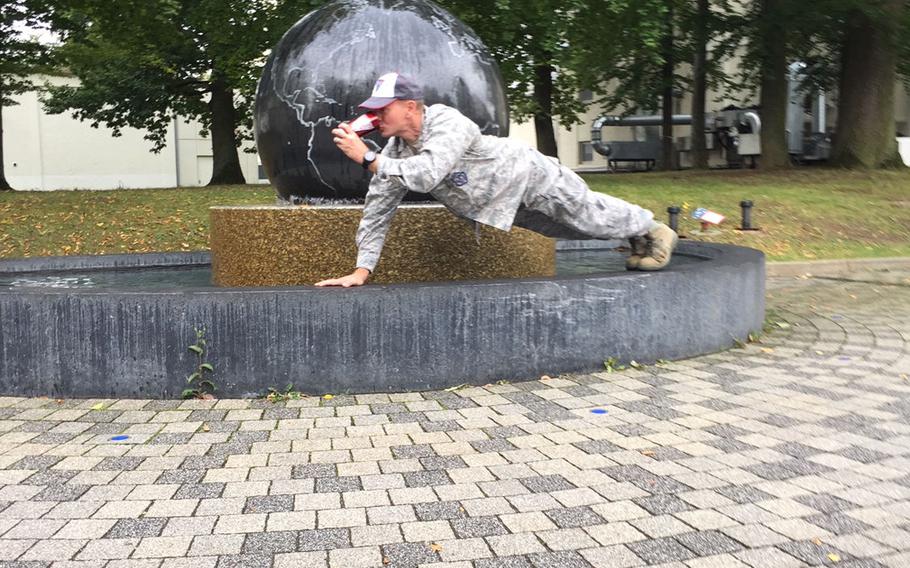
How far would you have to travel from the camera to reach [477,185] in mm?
4859

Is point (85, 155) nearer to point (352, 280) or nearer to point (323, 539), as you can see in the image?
point (352, 280)

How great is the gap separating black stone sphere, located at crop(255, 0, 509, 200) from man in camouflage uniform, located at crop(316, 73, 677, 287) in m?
1.17

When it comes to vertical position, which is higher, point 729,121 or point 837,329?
point 729,121

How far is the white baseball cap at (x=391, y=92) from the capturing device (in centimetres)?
450

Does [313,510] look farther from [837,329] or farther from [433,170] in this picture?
[837,329]

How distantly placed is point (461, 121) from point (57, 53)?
21979 millimetres

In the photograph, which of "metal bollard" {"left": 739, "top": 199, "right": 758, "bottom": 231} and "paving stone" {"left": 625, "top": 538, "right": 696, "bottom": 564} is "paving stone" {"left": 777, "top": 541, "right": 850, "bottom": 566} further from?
"metal bollard" {"left": 739, "top": 199, "right": 758, "bottom": 231}

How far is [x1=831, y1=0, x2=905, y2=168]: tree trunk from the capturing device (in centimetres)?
2212

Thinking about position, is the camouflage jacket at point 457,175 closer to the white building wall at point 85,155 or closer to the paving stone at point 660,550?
the paving stone at point 660,550

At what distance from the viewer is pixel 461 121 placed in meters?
4.69

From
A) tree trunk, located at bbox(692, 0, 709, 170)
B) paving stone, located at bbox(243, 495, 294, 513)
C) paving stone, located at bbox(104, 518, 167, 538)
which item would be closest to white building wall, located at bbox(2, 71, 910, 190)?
tree trunk, located at bbox(692, 0, 709, 170)

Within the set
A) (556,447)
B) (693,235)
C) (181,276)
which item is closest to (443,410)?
(556,447)

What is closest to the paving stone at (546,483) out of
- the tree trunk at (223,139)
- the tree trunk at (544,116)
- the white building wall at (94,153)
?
the tree trunk at (223,139)

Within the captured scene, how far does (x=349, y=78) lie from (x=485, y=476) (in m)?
3.55
